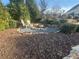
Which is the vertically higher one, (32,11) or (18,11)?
(18,11)

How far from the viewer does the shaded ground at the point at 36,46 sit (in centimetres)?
873

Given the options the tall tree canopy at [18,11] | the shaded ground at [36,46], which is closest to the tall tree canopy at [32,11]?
the tall tree canopy at [18,11]

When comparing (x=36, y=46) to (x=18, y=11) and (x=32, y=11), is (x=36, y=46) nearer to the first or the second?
(x=18, y=11)

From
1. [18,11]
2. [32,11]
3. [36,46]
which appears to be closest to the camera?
[36,46]

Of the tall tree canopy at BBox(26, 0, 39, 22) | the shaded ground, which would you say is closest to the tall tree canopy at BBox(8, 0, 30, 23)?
the tall tree canopy at BBox(26, 0, 39, 22)

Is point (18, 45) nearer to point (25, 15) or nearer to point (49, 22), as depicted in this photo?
point (25, 15)

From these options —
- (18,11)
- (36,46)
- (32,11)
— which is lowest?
(36,46)

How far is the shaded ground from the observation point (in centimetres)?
873

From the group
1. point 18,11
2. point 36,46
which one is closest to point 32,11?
point 18,11

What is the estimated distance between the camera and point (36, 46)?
9250 millimetres

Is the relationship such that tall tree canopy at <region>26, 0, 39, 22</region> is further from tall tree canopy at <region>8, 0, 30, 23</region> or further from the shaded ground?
the shaded ground

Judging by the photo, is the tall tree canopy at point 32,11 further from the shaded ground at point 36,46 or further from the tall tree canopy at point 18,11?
the shaded ground at point 36,46

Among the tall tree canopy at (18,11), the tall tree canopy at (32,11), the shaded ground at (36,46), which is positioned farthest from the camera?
the tall tree canopy at (32,11)

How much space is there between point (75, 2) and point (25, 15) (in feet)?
60.0
